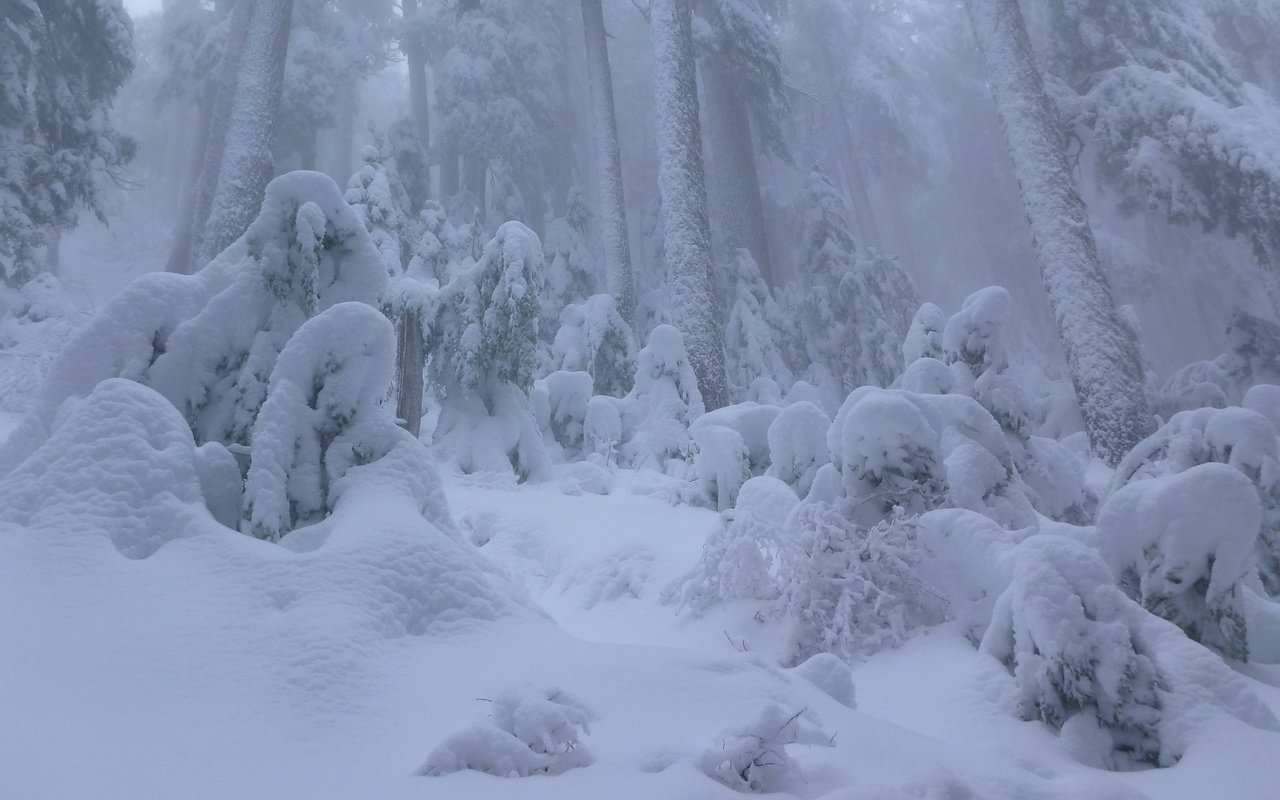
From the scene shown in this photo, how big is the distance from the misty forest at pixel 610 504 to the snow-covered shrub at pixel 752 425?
4 cm

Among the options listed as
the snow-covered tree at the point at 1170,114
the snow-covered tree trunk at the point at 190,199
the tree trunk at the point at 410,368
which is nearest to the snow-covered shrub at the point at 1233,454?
the tree trunk at the point at 410,368

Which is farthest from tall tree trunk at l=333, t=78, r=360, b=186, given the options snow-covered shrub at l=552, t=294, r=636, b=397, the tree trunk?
the tree trunk

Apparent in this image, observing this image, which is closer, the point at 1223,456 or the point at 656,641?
the point at 656,641

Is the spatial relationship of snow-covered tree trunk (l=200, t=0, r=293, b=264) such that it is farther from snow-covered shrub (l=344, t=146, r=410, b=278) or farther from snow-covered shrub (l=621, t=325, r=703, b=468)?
snow-covered shrub (l=621, t=325, r=703, b=468)

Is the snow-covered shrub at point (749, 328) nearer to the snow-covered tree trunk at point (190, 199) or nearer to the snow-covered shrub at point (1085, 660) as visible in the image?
the snow-covered shrub at point (1085, 660)

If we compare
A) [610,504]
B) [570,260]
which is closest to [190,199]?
[570,260]

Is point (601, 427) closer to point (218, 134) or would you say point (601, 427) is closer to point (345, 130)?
point (218, 134)

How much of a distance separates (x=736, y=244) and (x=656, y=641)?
12705 millimetres

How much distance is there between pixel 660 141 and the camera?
424 inches

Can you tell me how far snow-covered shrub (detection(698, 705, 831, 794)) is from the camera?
1.94m

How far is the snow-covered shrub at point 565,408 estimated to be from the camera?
975 cm

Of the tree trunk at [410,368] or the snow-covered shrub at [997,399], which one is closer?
the snow-covered shrub at [997,399]

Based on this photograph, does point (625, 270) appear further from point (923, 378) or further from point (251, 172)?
point (923, 378)

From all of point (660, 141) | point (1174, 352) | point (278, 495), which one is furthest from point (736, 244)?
point (1174, 352)
